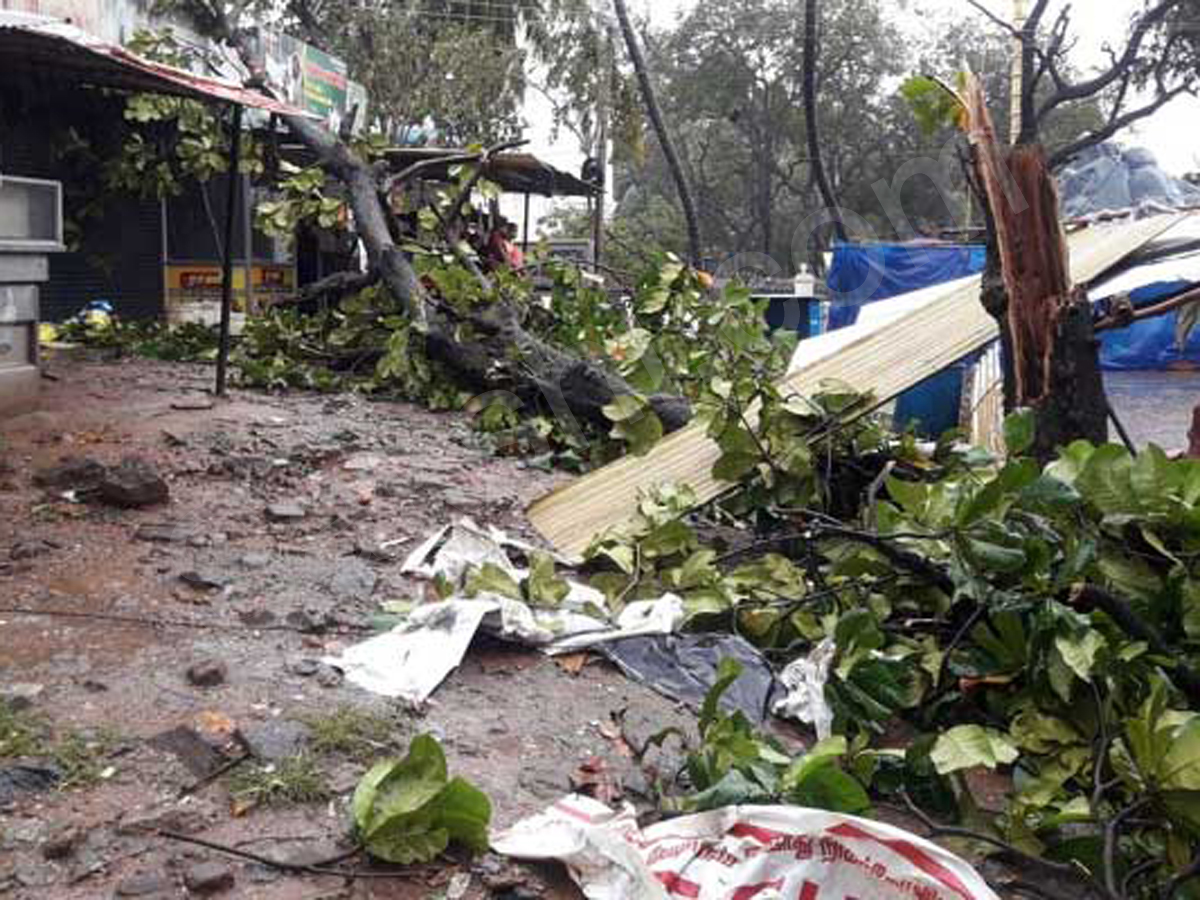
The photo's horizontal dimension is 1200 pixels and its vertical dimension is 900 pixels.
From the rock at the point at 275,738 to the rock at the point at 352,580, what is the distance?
109 centimetres

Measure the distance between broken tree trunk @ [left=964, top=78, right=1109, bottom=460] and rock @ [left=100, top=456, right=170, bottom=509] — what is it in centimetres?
316

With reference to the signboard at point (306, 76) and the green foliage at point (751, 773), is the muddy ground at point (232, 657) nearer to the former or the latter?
the green foliage at point (751, 773)

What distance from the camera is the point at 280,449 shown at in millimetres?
5641

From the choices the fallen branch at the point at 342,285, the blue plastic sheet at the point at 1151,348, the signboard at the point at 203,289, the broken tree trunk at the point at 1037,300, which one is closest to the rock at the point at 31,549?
the broken tree trunk at the point at 1037,300

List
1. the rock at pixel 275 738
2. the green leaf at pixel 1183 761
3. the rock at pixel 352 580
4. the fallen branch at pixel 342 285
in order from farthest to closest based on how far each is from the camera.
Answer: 1. the fallen branch at pixel 342 285
2. the rock at pixel 352 580
3. the rock at pixel 275 738
4. the green leaf at pixel 1183 761

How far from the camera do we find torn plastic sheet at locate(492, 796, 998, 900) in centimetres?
216

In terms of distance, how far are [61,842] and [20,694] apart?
732mm

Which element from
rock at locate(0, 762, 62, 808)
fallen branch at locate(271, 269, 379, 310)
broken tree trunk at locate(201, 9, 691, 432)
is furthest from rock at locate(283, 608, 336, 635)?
fallen branch at locate(271, 269, 379, 310)

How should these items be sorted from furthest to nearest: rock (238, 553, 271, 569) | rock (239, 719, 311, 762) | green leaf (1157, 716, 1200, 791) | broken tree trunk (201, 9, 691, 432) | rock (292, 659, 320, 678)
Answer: broken tree trunk (201, 9, 691, 432)
rock (238, 553, 271, 569)
rock (292, 659, 320, 678)
rock (239, 719, 311, 762)
green leaf (1157, 716, 1200, 791)

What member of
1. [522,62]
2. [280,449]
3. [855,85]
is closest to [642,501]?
[280,449]

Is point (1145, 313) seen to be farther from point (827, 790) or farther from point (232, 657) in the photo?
point (232, 657)

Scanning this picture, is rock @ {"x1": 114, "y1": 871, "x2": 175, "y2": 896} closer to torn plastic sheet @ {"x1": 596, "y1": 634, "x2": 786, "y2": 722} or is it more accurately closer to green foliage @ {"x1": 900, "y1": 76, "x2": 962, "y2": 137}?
torn plastic sheet @ {"x1": 596, "y1": 634, "x2": 786, "y2": 722}

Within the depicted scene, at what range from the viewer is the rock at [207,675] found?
2949 mm

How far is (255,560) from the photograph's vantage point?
404cm
